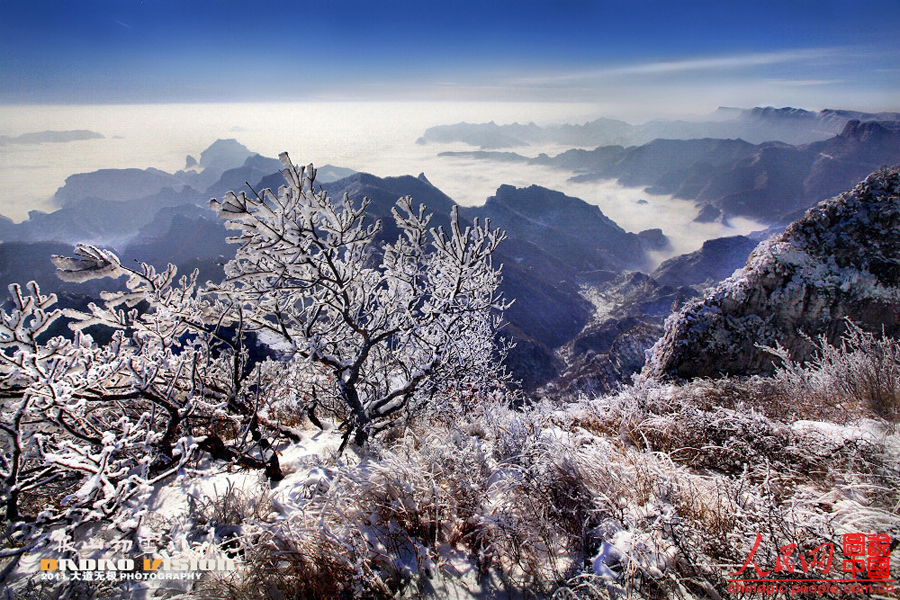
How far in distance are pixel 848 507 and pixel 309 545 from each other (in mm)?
3269

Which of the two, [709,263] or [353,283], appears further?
[709,263]

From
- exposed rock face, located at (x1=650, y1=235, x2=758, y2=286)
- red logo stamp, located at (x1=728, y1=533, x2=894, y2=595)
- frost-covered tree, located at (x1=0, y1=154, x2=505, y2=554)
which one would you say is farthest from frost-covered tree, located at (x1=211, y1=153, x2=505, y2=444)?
exposed rock face, located at (x1=650, y1=235, x2=758, y2=286)

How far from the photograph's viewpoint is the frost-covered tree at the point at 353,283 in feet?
11.9

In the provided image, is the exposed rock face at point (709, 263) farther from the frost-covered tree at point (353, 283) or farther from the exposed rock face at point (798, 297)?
the frost-covered tree at point (353, 283)

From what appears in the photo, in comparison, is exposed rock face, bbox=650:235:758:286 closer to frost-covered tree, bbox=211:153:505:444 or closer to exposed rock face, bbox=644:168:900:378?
exposed rock face, bbox=644:168:900:378

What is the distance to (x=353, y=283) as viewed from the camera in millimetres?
4566

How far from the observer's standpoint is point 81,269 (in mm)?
3346

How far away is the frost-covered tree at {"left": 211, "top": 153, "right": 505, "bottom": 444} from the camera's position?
362 centimetres

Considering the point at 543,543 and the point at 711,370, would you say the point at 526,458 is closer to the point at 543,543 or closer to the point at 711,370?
the point at 543,543

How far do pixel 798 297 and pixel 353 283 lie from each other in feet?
58.9

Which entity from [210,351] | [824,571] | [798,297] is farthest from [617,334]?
[824,571]

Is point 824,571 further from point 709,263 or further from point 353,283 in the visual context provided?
point 709,263

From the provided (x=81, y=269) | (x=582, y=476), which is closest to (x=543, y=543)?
(x=582, y=476)

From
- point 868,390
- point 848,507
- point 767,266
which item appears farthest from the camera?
point 767,266
